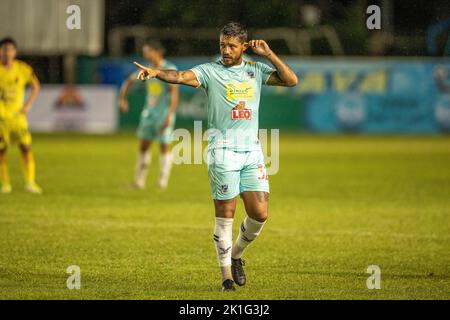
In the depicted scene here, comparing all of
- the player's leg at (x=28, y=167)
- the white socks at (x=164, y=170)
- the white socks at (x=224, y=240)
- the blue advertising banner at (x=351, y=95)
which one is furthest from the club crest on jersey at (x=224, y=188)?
the blue advertising banner at (x=351, y=95)

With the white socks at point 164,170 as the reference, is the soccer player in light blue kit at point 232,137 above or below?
above

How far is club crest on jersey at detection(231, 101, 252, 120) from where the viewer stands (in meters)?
8.69

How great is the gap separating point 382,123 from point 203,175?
12.9 metres

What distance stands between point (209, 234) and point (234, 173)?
11.9ft

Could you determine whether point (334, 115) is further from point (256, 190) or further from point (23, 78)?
point (256, 190)

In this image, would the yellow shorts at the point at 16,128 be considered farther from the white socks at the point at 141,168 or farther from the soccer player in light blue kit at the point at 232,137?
the soccer player in light blue kit at the point at 232,137

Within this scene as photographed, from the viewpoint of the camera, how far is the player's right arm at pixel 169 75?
8219 mm

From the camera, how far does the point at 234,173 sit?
28.3 feet

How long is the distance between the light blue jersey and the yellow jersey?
26.9ft

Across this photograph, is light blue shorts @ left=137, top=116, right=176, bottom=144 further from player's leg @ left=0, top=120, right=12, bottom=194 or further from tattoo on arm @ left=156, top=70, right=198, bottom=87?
tattoo on arm @ left=156, top=70, right=198, bottom=87

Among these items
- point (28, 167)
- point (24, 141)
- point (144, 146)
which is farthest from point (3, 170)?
point (144, 146)

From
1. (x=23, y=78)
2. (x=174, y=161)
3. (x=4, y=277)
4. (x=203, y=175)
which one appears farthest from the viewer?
(x=174, y=161)

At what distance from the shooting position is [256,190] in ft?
28.5
